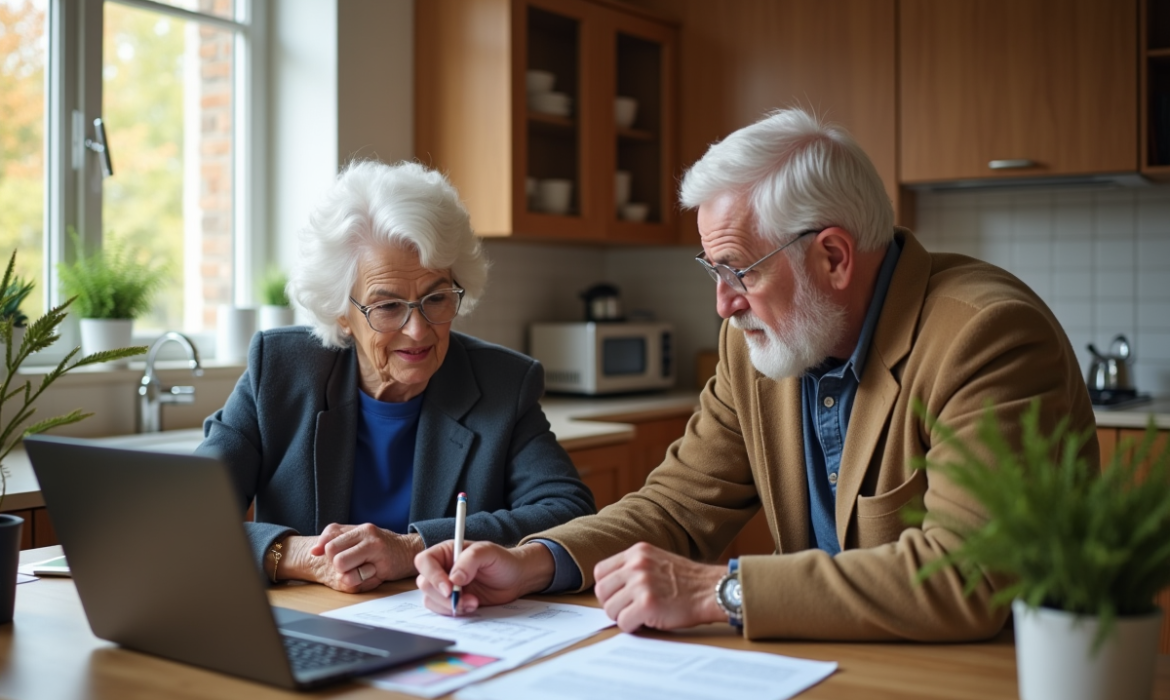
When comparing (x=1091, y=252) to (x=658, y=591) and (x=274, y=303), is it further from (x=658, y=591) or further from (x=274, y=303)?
(x=658, y=591)

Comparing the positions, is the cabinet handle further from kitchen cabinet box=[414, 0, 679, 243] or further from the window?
the window

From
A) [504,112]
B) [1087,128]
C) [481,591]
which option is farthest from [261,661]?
[1087,128]

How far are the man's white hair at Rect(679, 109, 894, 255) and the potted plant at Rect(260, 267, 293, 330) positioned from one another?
7.13ft

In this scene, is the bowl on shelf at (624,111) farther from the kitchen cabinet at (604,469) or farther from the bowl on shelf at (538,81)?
the kitchen cabinet at (604,469)

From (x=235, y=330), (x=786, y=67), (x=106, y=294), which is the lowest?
(x=235, y=330)

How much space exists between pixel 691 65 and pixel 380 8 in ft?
4.31

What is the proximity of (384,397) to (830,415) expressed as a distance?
826mm

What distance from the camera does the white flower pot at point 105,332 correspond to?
123 inches

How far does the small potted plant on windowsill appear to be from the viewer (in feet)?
10.2

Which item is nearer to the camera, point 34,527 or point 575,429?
point 34,527

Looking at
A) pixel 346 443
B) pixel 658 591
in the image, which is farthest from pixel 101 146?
pixel 658 591

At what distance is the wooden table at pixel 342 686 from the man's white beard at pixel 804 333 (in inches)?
19.0

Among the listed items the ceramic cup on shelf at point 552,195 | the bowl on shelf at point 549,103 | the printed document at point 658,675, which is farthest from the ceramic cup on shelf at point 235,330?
the printed document at point 658,675

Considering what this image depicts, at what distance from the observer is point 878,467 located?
1630 mm
